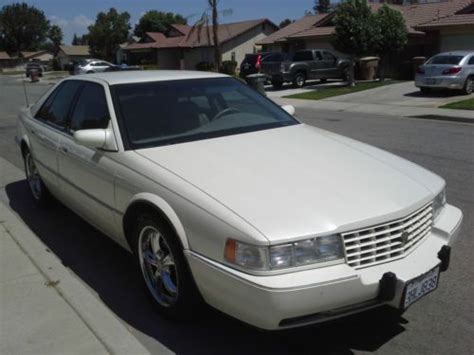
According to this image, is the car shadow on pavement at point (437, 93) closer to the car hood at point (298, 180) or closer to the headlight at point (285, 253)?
the car hood at point (298, 180)

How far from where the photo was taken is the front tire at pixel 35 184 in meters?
5.99

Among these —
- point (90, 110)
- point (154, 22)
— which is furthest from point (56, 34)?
point (90, 110)

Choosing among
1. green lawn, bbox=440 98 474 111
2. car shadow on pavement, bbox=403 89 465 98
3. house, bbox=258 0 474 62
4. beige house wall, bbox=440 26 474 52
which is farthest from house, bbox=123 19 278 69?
green lawn, bbox=440 98 474 111

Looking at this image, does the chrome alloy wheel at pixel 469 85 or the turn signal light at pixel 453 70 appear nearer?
the turn signal light at pixel 453 70

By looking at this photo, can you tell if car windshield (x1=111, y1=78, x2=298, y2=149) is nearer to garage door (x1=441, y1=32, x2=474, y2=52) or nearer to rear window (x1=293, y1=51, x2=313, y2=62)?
rear window (x1=293, y1=51, x2=313, y2=62)

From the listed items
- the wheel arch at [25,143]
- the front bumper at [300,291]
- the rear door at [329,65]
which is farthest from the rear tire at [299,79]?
the front bumper at [300,291]

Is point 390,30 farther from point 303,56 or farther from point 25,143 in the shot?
point 25,143

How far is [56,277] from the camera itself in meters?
4.18

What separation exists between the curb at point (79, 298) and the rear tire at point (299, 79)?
73.1 feet

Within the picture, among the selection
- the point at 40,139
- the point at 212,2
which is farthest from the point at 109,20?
the point at 40,139

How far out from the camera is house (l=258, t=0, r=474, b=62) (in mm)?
27484

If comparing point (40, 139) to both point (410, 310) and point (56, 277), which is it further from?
point (410, 310)

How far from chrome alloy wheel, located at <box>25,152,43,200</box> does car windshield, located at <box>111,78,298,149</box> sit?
229 cm

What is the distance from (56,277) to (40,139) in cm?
179
